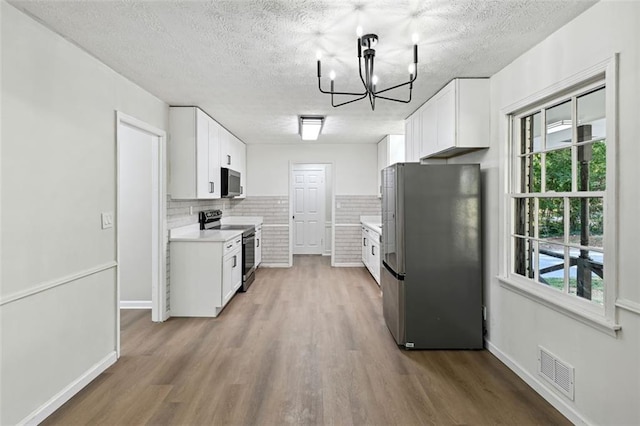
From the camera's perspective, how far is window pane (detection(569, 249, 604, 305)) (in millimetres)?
2039

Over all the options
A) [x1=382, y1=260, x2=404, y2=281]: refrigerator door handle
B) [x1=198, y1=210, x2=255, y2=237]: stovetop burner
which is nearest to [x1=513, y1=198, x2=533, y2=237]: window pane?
[x1=382, y1=260, x2=404, y2=281]: refrigerator door handle

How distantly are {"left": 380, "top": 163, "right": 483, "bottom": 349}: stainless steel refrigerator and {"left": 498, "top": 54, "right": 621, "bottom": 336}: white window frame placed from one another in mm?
277

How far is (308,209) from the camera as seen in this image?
8562 millimetres

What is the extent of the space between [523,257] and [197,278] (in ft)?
10.6

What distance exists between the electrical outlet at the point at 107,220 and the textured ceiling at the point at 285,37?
1.18 meters

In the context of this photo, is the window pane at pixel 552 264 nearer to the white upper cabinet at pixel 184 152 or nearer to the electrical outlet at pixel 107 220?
the electrical outlet at pixel 107 220

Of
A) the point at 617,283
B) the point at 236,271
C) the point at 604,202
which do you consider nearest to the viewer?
the point at 617,283

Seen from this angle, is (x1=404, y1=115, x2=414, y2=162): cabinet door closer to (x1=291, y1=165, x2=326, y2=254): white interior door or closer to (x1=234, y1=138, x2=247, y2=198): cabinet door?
(x1=234, y1=138, x2=247, y2=198): cabinet door

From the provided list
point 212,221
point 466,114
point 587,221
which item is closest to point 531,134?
point 466,114

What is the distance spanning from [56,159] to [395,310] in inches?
113

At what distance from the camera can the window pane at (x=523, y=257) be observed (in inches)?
107

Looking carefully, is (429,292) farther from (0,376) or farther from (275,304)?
(0,376)

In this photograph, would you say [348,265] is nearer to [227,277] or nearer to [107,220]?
[227,277]

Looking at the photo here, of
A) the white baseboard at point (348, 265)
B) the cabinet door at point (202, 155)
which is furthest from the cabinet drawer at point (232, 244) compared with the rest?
the white baseboard at point (348, 265)
